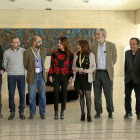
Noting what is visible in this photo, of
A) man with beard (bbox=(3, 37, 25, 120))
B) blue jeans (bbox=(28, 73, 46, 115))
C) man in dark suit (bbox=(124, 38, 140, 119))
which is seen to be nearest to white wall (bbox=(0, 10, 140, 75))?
blue jeans (bbox=(28, 73, 46, 115))

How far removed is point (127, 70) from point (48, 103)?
11.4ft

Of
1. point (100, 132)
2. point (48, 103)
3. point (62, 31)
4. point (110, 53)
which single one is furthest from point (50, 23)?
point (100, 132)

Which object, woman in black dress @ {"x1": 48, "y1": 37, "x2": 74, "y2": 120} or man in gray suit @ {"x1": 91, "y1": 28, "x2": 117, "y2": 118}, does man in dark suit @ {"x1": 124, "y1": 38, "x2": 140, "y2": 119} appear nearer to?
man in gray suit @ {"x1": 91, "y1": 28, "x2": 117, "y2": 118}

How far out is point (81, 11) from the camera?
78.9 ft

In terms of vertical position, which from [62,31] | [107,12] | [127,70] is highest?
[107,12]

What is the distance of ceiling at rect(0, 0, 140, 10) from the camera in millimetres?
20281

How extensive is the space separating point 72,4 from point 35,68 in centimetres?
1497

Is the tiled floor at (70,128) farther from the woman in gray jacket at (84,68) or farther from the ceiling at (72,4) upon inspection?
the ceiling at (72,4)

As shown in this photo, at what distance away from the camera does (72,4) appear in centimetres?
2141

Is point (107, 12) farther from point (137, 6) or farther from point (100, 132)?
point (100, 132)

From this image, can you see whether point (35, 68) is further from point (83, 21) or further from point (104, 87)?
point (83, 21)

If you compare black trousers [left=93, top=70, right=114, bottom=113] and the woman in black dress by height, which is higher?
the woman in black dress

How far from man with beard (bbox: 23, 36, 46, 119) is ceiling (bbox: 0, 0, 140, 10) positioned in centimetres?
1337

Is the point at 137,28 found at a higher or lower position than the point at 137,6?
lower
